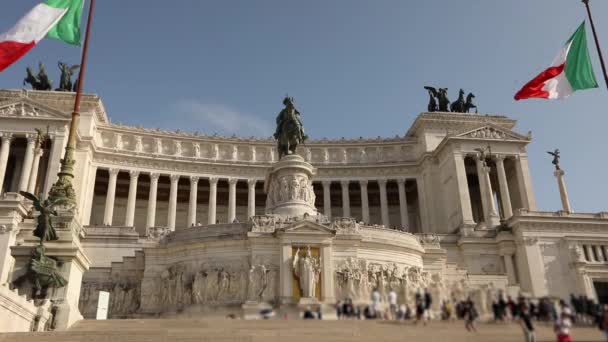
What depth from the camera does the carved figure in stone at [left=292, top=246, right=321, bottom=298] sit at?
92.6ft

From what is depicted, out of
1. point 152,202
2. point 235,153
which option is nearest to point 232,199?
point 235,153

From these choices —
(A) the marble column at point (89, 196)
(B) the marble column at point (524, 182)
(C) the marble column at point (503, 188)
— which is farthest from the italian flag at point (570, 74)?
(A) the marble column at point (89, 196)

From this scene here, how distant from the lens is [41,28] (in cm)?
2383

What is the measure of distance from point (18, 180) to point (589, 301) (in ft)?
227

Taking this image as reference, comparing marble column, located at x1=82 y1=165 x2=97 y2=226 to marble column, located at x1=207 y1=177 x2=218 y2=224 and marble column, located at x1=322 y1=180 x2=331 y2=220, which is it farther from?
marble column, located at x1=322 y1=180 x2=331 y2=220

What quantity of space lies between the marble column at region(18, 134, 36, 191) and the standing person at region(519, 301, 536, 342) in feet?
201

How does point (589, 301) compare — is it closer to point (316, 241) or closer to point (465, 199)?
point (316, 241)

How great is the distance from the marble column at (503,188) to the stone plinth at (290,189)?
3737cm

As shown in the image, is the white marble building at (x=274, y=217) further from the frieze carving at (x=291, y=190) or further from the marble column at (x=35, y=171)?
the frieze carving at (x=291, y=190)

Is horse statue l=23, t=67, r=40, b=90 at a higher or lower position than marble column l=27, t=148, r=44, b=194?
higher

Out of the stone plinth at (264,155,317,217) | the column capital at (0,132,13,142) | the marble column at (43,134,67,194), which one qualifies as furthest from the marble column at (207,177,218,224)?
the stone plinth at (264,155,317,217)

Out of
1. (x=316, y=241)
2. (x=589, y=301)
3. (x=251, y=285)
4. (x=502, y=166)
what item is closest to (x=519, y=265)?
(x=502, y=166)

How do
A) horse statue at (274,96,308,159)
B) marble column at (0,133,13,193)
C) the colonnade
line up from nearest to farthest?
horse statue at (274,96,308,159) → marble column at (0,133,13,193) → the colonnade

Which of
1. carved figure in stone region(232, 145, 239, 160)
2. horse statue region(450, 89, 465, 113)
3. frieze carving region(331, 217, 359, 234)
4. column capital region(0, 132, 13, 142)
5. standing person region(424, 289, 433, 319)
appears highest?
horse statue region(450, 89, 465, 113)
